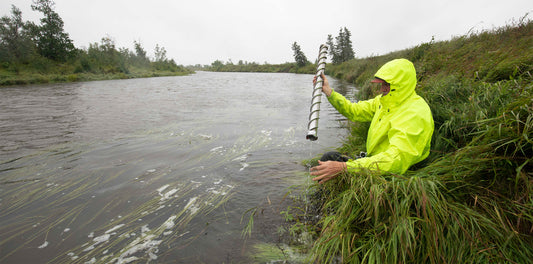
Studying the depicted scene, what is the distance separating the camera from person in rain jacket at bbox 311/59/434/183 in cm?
238

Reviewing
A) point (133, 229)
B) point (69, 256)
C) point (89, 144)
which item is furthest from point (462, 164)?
point (89, 144)

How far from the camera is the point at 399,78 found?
2666mm

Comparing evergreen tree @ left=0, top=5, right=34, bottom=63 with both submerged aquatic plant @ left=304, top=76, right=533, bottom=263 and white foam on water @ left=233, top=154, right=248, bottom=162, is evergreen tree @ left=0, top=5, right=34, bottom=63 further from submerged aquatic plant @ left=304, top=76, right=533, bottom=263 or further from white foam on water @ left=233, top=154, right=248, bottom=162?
submerged aquatic plant @ left=304, top=76, right=533, bottom=263

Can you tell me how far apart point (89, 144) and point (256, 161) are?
5.00 meters

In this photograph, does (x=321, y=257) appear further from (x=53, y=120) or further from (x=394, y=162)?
(x=53, y=120)

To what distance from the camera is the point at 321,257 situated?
2324mm

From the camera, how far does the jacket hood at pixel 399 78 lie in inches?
105

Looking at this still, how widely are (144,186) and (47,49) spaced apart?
49941 millimetres

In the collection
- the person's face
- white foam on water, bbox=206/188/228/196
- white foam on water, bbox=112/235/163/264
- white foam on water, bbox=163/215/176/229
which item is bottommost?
white foam on water, bbox=112/235/163/264

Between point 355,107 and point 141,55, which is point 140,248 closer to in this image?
point 355,107

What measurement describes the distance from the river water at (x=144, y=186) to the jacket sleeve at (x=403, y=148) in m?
1.63

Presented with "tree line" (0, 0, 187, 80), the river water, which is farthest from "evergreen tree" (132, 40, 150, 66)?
the river water

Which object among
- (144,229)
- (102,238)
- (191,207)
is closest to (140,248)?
(144,229)

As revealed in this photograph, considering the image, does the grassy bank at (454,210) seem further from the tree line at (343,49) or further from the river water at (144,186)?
the tree line at (343,49)
